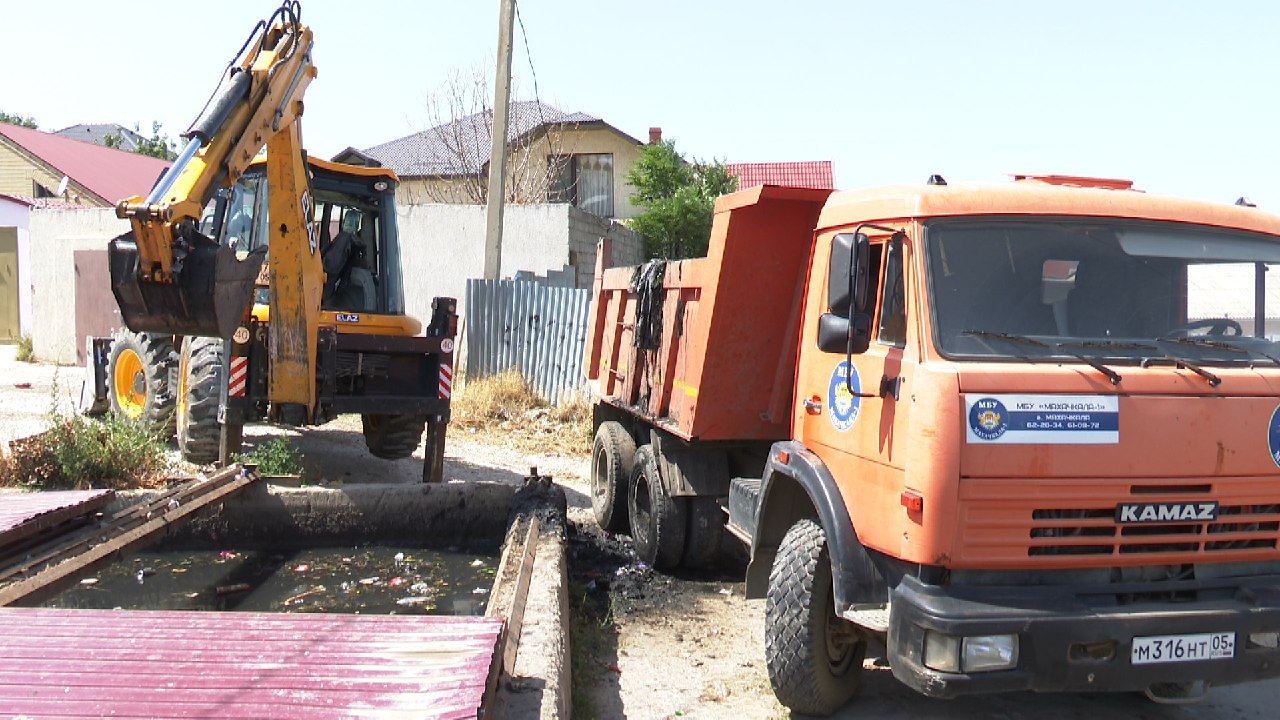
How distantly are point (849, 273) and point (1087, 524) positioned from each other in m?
1.28

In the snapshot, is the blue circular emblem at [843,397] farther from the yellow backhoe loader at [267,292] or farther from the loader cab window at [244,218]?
the loader cab window at [244,218]

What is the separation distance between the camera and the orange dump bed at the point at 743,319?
18.1 feet

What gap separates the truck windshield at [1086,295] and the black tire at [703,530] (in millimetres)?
3025

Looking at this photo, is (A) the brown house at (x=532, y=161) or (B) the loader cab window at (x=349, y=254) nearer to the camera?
(B) the loader cab window at (x=349, y=254)

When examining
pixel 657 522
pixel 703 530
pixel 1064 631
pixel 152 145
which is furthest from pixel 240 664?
pixel 152 145

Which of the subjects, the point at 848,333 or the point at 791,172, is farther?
the point at 791,172

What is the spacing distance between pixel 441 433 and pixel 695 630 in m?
3.94

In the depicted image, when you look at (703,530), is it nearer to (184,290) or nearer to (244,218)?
(184,290)

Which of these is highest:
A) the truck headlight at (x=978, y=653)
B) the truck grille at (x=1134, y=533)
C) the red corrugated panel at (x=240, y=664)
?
the truck grille at (x=1134, y=533)

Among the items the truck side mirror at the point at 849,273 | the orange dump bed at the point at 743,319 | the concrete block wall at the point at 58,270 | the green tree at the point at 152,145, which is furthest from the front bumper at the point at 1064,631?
the green tree at the point at 152,145

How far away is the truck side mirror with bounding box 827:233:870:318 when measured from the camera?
156 inches

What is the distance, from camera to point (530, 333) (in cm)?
1400

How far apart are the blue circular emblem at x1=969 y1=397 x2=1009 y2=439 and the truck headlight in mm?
697

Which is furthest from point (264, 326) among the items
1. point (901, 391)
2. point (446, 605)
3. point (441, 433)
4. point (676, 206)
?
point (676, 206)
